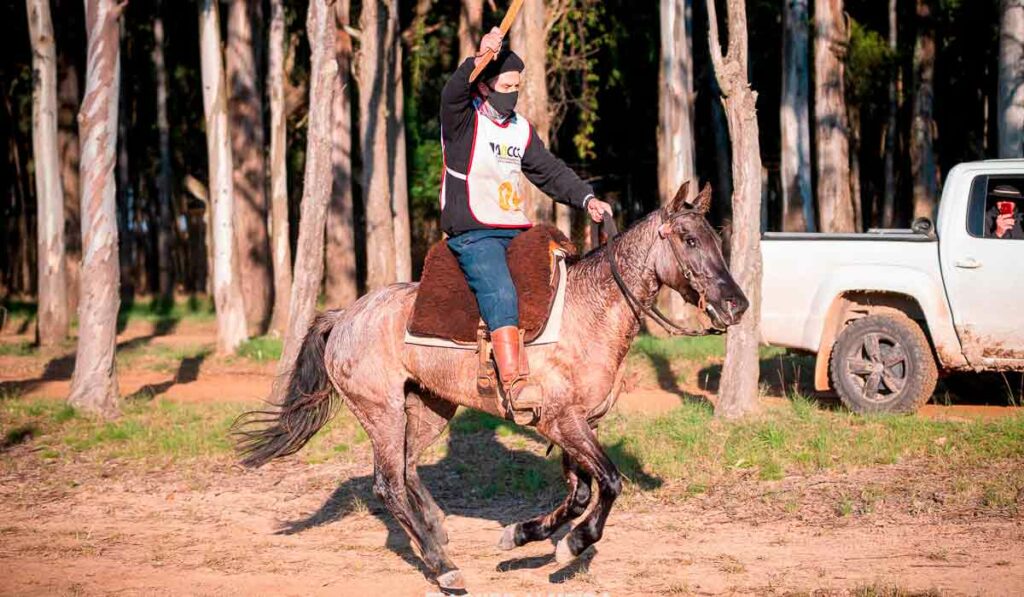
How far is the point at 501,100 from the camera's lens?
7.25m

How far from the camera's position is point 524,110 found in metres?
16.5

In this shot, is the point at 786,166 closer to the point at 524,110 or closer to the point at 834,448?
the point at 524,110

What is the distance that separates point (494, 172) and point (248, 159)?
Result: 57.0 ft

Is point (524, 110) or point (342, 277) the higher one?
point (524, 110)

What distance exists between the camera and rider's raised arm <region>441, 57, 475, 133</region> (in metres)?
6.92

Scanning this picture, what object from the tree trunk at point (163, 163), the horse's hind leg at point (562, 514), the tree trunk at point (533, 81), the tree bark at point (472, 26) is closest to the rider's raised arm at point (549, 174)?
the horse's hind leg at point (562, 514)

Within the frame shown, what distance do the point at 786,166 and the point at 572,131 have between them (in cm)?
995

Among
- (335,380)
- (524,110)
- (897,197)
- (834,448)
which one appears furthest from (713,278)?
(897,197)

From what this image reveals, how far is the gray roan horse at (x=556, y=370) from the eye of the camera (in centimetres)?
687

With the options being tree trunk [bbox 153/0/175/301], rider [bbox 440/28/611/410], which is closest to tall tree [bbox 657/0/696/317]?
rider [bbox 440/28/611/410]

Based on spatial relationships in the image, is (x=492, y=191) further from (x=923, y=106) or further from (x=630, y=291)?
(x=923, y=106)

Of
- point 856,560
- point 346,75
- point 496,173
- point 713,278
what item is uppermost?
point 346,75

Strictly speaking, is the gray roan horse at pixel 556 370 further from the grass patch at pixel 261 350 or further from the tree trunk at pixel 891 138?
the tree trunk at pixel 891 138

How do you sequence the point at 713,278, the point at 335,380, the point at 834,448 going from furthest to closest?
1. the point at 834,448
2. the point at 335,380
3. the point at 713,278
